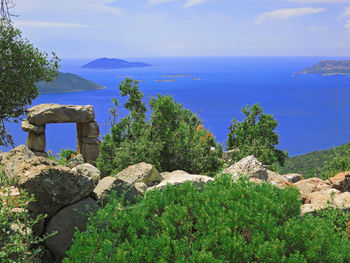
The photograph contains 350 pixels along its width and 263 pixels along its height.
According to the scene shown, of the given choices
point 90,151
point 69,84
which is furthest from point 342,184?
point 69,84

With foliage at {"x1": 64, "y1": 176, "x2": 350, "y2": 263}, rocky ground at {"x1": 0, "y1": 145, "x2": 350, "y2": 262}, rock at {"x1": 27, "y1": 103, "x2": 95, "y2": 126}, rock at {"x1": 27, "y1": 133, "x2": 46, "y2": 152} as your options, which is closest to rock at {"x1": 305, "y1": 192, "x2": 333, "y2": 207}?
rocky ground at {"x1": 0, "y1": 145, "x2": 350, "y2": 262}

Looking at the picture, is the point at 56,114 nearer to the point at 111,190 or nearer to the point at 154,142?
the point at 154,142

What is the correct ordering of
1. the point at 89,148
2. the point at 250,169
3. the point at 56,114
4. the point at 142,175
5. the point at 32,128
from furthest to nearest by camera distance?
1. the point at 89,148
2. the point at 56,114
3. the point at 32,128
4. the point at 250,169
5. the point at 142,175

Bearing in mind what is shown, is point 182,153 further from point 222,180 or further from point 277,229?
point 277,229

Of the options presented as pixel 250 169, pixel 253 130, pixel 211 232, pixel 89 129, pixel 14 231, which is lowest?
pixel 253 130

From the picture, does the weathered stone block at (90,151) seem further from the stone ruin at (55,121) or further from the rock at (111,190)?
Result: the rock at (111,190)

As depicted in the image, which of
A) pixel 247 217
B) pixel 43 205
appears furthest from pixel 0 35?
pixel 247 217

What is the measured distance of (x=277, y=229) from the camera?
5059 mm

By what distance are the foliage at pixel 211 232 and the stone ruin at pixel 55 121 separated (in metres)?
15.8

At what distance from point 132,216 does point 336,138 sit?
145m

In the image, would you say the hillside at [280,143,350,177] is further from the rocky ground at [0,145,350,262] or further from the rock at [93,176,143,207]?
the rocky ground at [0,145,350,262]

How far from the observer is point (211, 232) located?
492 cm

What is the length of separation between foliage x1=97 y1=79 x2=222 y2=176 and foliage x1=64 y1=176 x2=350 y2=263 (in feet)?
26.8

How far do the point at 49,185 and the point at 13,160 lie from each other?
154cm
